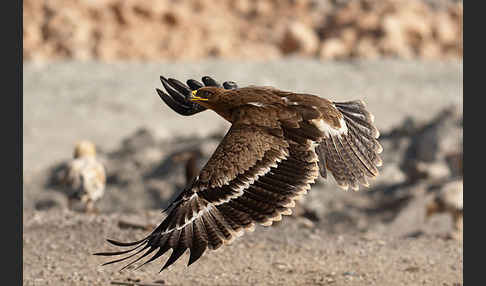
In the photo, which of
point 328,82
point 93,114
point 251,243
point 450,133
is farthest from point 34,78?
point 251,243

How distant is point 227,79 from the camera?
74.3 feet

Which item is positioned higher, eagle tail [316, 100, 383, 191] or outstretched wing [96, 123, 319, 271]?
eagle tail [316, 100, 383, 191]

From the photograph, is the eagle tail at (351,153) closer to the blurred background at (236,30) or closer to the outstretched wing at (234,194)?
the outstretched wing at (234,194)

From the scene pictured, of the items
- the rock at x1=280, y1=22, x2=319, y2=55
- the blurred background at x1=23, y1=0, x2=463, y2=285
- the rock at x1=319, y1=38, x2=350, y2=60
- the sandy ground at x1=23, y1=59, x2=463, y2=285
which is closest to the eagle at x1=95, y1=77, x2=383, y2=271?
the sandy ground at x1=23, y1=59, x2=463, y2=285

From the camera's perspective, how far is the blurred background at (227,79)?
1209cm

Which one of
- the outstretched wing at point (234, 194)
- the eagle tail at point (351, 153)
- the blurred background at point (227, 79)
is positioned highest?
the blurred background at point (227, 79)

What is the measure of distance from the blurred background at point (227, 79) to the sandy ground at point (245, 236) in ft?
0.18

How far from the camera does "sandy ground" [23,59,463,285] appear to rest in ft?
21.9

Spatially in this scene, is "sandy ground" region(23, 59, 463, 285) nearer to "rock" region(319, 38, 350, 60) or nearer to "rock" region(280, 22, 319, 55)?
"rock" region(319, 38, 350, 60)

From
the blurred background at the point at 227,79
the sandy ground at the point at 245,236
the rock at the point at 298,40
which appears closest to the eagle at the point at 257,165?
the sandy ground at the point at 245,236

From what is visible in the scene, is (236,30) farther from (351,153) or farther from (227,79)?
(351,153)

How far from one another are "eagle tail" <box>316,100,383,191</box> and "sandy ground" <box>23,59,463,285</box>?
2.92 ft

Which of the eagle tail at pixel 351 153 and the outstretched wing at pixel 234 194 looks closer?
the outstretched wing at pixel 234 194

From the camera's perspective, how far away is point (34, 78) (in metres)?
23.2
